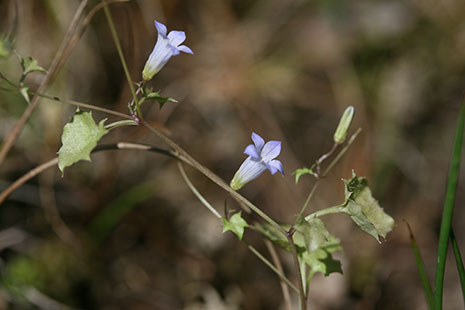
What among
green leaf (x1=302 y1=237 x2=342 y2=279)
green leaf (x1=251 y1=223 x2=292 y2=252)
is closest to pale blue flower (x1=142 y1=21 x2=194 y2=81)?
green leaf (x1=251 y1=223 x2=292 y2=252)

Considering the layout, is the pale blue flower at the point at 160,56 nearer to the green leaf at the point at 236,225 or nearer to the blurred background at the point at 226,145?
the green leaf at the point at 236,225

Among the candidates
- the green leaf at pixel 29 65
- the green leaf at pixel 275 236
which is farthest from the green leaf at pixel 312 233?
the green leaf at pixel 29 65

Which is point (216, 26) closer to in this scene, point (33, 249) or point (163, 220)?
point (163, 220)

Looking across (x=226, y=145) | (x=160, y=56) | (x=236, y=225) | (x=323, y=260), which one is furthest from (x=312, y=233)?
(x=226, y=145)

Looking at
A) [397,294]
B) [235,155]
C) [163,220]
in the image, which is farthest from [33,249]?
[397,294]

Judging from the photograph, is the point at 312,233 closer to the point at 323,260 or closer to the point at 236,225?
the point at 236,225
